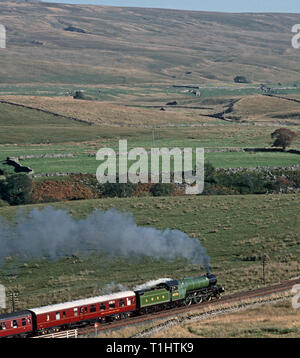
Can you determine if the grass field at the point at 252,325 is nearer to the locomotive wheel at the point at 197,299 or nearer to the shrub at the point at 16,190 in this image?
the locomotive wheel at the point at 197,299

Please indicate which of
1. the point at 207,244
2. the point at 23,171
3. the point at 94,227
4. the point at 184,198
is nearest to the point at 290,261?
the point at 207,244

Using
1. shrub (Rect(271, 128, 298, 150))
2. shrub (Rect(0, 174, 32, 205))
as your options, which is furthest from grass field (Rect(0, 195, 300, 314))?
Answer: shrub (Rect(271, 128, 298, 150))

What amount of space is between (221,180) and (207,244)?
36896 millimetres

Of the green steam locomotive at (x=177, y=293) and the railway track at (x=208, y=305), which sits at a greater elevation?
the green steam locomotive at (x=177, y=293)

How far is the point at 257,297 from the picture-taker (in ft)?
146

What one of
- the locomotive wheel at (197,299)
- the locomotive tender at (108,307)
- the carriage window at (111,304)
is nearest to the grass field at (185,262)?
the locomotive wheel at (197,299)

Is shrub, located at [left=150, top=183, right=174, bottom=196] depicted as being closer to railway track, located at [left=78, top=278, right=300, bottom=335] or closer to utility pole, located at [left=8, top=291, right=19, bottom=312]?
railway track, located at [left=78, top=278, right=300, bottom=335]

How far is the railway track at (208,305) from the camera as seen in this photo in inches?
1518

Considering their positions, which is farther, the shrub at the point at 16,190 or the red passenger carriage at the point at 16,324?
the shrub at the point at 16,190

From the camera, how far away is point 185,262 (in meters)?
55.4

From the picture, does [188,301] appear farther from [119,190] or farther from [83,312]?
[119,190]

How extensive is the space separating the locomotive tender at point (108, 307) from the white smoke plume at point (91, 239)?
20.9 feet

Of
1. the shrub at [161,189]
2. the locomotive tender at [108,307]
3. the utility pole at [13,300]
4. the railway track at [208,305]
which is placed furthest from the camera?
the shrub at [161,189]
